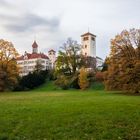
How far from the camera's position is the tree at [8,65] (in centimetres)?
7106

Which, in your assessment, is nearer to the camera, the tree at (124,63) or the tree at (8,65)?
the tree at (124,63)

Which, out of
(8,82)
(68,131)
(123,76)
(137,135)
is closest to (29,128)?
(68,131)

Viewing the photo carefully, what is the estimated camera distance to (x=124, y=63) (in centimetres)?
5153

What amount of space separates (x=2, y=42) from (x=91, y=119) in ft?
208

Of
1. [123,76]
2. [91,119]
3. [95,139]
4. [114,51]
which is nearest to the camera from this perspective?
[95,139]

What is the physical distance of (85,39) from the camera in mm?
172625

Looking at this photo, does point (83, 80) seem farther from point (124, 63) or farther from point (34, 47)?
point (34, 47)

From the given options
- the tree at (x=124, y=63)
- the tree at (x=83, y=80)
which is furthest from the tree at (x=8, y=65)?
the tree at (x=124, y=63)

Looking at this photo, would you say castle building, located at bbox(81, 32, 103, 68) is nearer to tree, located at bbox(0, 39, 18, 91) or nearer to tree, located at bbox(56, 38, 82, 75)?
tree, located at bbox(56, 38, 82, 75)

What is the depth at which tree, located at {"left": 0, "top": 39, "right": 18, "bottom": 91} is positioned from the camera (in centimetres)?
7106

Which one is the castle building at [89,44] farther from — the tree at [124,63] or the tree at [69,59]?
the tree at [124,63]

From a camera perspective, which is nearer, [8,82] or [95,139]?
[95,139]

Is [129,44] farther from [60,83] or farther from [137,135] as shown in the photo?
[137,135]

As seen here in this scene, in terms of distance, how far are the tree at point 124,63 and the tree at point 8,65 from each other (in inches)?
1035
